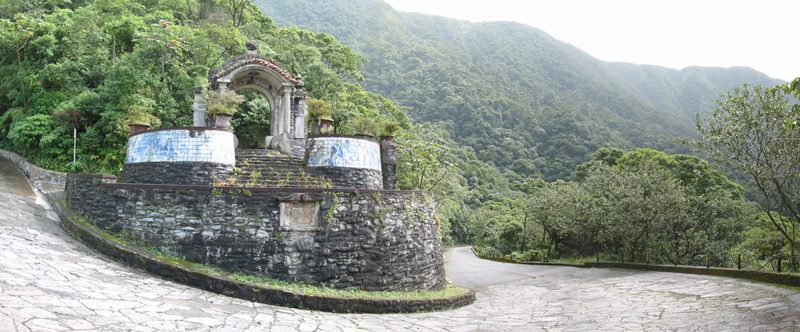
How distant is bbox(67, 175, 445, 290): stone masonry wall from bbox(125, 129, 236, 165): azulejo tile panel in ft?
4.90

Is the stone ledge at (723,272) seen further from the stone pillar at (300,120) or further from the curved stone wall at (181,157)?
the stone pillar at (300,120)

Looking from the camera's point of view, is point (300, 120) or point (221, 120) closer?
point (221, 120)

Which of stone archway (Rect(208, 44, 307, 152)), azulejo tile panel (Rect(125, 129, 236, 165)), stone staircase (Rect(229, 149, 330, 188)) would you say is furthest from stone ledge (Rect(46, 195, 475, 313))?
stone archway (Rect(208, 44, 307, 152))

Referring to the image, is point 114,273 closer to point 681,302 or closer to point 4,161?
point 681,302

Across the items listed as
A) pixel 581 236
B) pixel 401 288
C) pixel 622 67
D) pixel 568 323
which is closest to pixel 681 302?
pixel 568 323

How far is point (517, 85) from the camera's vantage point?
81.0 metres

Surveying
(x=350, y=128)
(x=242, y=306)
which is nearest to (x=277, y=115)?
(x=350, y=128)

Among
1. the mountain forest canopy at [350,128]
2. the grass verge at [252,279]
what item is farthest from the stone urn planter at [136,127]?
the grass verge at [252,279]

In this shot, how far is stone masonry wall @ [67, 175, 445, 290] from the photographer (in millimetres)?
9562

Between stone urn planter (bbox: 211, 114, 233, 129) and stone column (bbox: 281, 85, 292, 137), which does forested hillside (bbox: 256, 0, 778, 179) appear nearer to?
stone column (bbox: 281, 85, 292, 137)

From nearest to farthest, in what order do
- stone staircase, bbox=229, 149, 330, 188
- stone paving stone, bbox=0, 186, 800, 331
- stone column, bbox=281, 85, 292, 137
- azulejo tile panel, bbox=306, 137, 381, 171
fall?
stone paving stone, bbox=0, 186, 800, 331
stone staircase, bbox=229, 149, 330, 188
azulejo tile panel, bbox=306, 137, 381, 171
stone column, bbox=281, 85, 292, 137

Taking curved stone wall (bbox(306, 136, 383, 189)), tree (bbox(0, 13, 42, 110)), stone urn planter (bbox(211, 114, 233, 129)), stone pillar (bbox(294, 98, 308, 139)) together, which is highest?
tree (bbox(0, 13, 42, 110))

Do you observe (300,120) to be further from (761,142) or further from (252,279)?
(761,142)

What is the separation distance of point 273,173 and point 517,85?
72.8 metres
